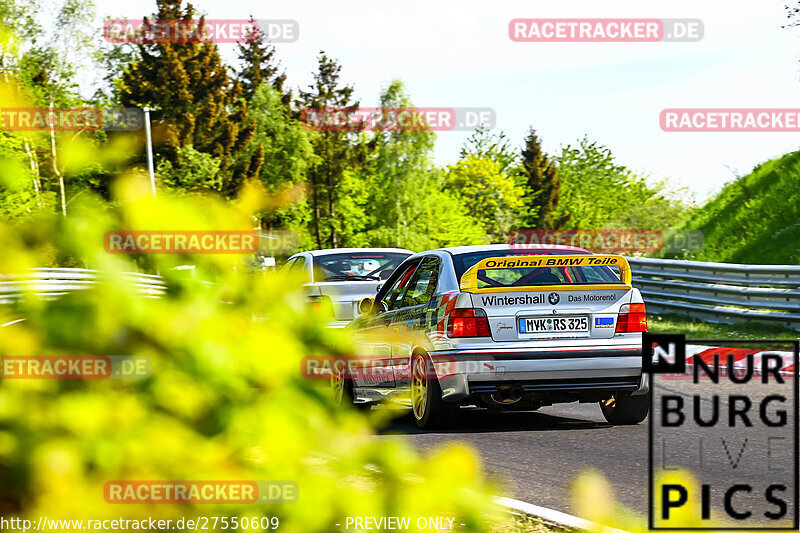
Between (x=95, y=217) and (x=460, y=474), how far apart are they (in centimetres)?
Result: 67

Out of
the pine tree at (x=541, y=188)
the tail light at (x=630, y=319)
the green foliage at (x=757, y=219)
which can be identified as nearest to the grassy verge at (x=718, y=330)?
the green foliage at (x=757, y=219)

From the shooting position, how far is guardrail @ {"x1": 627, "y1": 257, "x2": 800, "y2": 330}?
15930 mm

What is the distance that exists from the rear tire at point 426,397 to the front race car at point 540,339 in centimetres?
12

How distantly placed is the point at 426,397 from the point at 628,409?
1.75 m

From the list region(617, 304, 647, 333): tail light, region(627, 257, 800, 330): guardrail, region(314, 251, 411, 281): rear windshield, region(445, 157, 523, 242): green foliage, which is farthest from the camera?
region(445, 157, 523, 242): green foliage

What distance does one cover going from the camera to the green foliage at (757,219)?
928 inches

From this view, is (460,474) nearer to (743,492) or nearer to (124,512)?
(124,512)

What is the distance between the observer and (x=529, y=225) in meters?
104

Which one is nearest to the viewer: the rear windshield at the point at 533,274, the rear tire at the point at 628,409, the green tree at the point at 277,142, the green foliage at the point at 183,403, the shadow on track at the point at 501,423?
the green foliage at the point at 183,403

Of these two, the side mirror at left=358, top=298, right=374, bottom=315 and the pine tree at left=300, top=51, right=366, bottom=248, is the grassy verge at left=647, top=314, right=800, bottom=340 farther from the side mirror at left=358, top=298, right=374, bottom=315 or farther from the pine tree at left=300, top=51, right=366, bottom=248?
the pine tree at left=300, top=51, right=366, bottom=248

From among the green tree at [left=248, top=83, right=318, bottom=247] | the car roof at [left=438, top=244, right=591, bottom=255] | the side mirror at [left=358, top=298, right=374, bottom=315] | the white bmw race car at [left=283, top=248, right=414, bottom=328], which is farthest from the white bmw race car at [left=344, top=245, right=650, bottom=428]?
the green tree at [left=248, top=83, right=318, bottom=247]

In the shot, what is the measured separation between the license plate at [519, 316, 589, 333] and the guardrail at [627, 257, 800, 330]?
8308mm

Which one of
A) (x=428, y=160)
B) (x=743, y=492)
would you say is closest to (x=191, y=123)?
(x=428, y=160)

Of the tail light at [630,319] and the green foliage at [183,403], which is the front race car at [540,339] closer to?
the tail light at [630,319]
